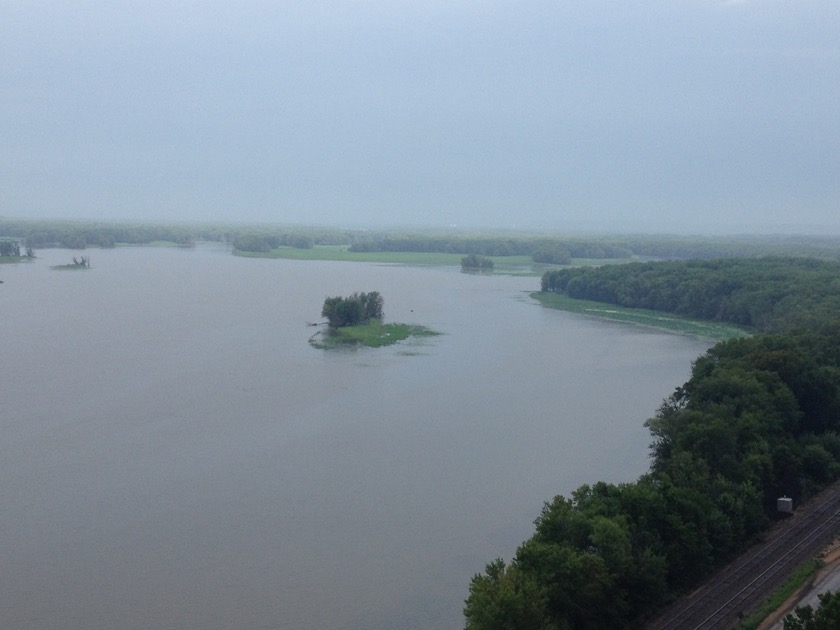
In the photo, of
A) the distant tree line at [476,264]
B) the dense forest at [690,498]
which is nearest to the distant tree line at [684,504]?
the dense forest at [690,498]

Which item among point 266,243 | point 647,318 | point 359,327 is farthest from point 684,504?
point 266,243

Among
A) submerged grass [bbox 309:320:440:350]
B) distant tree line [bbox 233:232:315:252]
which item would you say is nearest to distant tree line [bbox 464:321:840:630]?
submerged grass [bbox 309:320:440:350]

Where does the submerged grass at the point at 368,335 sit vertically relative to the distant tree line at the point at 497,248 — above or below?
below

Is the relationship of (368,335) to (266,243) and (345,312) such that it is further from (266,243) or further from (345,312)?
(266,243)

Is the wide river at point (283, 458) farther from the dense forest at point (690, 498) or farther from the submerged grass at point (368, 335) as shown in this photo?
the dense forest at point (690, 498)

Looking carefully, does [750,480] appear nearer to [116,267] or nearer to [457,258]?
[116,267]

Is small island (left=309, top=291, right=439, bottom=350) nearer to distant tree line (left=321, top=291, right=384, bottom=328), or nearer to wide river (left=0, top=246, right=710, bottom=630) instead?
distant tree line (left=321, top=291, right=384, bottom=328)
